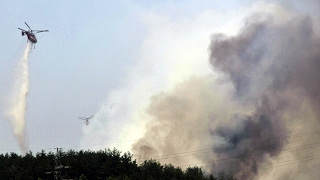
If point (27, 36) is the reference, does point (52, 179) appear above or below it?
below

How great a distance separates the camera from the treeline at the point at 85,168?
133 meters

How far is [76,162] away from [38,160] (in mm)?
9939

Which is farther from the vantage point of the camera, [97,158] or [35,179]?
[97,158]

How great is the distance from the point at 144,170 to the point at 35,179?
93.7 ft

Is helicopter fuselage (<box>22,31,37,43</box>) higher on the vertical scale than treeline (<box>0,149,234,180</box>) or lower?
higher

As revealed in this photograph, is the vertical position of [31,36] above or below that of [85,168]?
above

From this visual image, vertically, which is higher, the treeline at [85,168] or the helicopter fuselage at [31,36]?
the helicopter fuselage at [31,36]

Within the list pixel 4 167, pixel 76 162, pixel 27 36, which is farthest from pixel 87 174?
pixel 27 36

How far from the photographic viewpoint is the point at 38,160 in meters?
138

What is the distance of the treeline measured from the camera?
133 metres

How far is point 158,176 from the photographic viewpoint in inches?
5463

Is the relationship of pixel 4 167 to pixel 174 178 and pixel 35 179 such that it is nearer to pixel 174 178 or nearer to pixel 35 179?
pixel 35 179

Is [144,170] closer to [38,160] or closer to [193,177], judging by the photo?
[193,177]

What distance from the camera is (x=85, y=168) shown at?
454 ft
